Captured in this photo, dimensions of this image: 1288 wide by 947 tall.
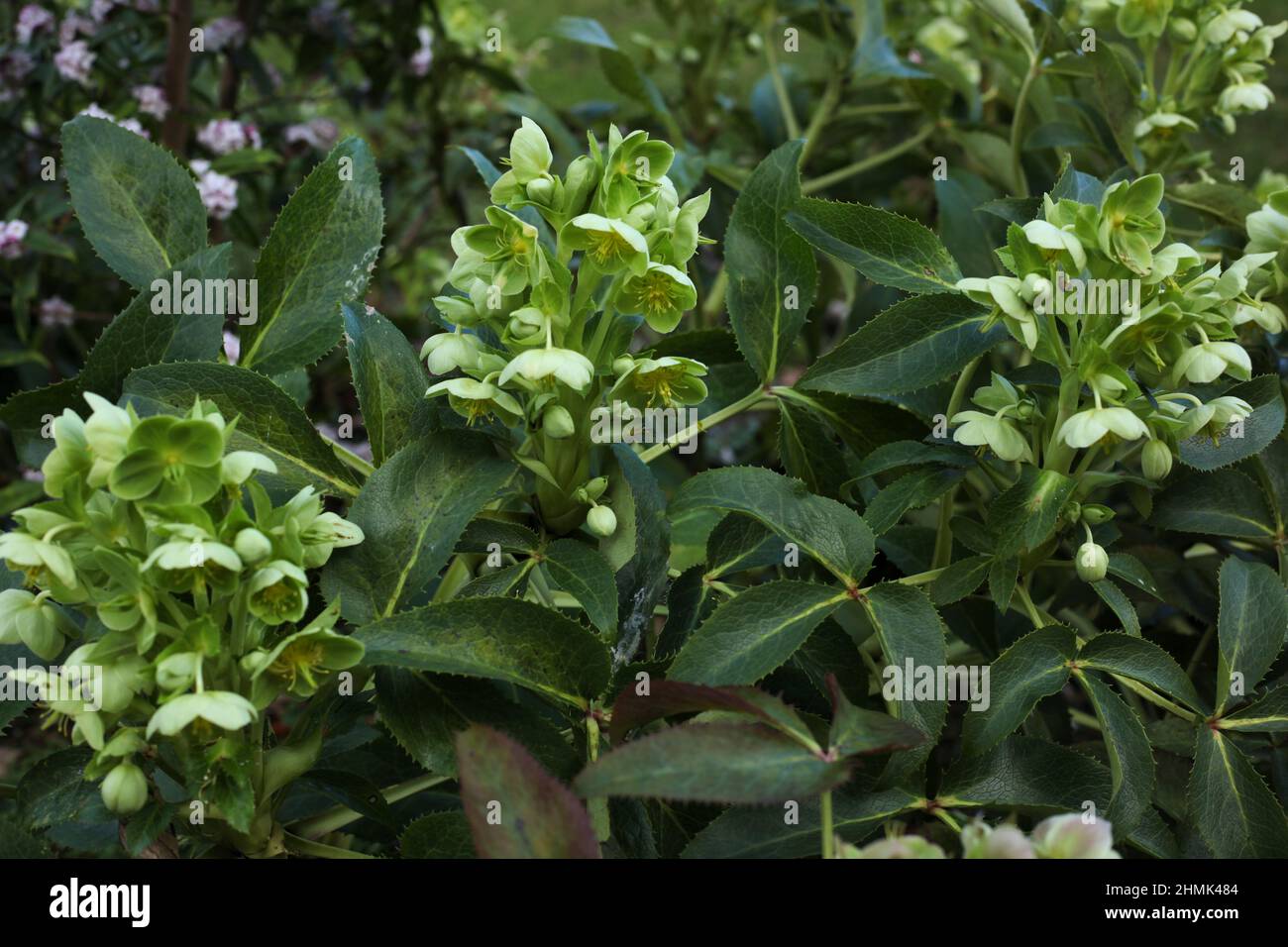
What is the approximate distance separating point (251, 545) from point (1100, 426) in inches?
15.8

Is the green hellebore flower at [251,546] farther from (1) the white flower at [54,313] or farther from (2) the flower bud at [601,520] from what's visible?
(1) the white flower at [54,313]

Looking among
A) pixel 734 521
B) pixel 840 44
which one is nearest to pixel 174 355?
pixel 734 521

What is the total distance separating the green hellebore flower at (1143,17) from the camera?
943mm

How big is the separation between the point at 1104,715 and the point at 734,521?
23cm

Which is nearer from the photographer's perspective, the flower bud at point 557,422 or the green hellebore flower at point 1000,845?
the green hellebore flower at point 1000,845

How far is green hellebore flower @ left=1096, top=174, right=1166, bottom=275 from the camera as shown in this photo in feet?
2.06

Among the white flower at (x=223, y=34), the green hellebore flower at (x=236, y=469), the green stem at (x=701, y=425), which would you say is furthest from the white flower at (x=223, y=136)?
the green hellebore flower at (x=236, y=469)

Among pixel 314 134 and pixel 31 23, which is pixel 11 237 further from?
pixel 314 134

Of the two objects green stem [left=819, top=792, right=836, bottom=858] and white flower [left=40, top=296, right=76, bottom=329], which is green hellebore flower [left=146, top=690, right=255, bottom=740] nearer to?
green stem [left=819, top=792, right=836, bottom=858]

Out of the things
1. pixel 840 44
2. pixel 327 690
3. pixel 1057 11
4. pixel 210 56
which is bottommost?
pixel 327 690

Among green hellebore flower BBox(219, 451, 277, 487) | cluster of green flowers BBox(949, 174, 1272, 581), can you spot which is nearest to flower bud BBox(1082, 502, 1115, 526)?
cluster of green flowers BBox(949, 174, 1272, 581)

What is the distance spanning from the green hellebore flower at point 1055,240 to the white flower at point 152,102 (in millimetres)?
1030

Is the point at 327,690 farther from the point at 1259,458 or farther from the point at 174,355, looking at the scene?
the point at 1259,458
